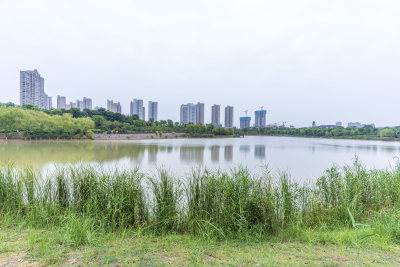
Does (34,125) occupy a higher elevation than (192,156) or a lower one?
higher

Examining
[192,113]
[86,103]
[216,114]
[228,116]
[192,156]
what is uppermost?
[86,103]

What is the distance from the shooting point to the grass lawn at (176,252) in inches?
87.0

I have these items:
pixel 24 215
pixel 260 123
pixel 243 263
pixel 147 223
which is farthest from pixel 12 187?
pixel 260 123

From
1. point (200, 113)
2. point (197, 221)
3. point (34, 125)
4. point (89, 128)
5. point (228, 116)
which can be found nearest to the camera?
point (197, 221)

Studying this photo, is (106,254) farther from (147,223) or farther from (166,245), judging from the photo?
(147,223)

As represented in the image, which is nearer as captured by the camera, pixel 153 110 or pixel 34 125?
pixel 34 125

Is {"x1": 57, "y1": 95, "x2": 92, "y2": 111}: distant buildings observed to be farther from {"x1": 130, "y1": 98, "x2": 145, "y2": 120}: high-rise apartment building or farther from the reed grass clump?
the reed grass clump

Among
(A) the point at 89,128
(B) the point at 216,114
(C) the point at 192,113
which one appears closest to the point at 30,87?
(A) the point at 89,128

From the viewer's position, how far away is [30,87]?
68938mm

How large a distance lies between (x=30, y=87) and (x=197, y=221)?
282ft

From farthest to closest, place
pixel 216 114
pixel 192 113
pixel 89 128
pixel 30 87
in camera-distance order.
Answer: pixel 216 114
pixel 192 113
pixel 30 87
pixel 89 128

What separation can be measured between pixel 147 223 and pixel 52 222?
1.38 meters

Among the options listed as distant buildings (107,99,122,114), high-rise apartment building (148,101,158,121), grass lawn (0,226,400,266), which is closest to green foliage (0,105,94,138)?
grass lawn (0,226,400,266)

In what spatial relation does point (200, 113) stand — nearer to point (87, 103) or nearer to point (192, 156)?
point (87, 103)
